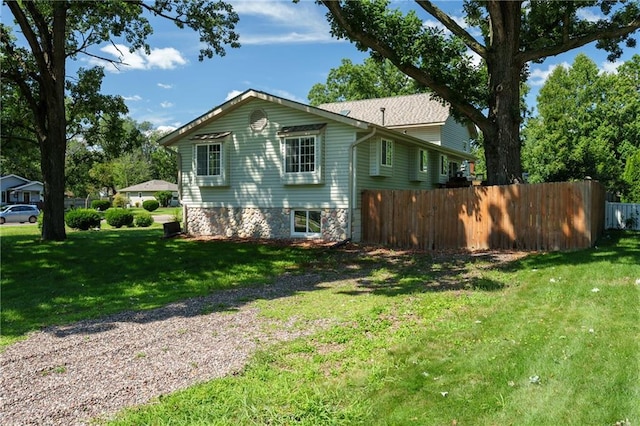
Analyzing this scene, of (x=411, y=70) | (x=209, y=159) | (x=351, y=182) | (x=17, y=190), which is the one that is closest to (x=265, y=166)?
(x=209, y=159)

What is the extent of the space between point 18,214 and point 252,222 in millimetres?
25751

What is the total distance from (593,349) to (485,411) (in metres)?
1.84

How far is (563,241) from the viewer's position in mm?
12156

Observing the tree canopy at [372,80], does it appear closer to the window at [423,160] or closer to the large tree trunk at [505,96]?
the window at [423,160]

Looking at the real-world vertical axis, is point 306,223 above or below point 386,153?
below

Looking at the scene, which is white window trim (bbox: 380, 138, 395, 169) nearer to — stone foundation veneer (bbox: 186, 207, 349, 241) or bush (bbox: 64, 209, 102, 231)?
stone foundation veneer (bbox: 186, 207, 349, 241)

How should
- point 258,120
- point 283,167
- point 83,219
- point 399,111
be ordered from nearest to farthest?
point 283,167, point 258,120, point 83,219, point 399,111

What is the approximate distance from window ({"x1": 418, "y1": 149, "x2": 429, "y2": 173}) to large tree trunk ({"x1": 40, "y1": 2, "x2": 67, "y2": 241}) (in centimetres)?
1386

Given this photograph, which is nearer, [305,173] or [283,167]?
[305,173]

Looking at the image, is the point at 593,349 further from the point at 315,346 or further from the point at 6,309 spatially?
the point at 6,309

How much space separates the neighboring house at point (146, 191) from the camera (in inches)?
2493

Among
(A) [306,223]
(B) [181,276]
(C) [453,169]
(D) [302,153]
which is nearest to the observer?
(B) [181,276]

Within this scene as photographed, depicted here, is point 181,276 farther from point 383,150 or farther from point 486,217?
point 383,150

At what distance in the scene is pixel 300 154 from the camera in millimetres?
16234
